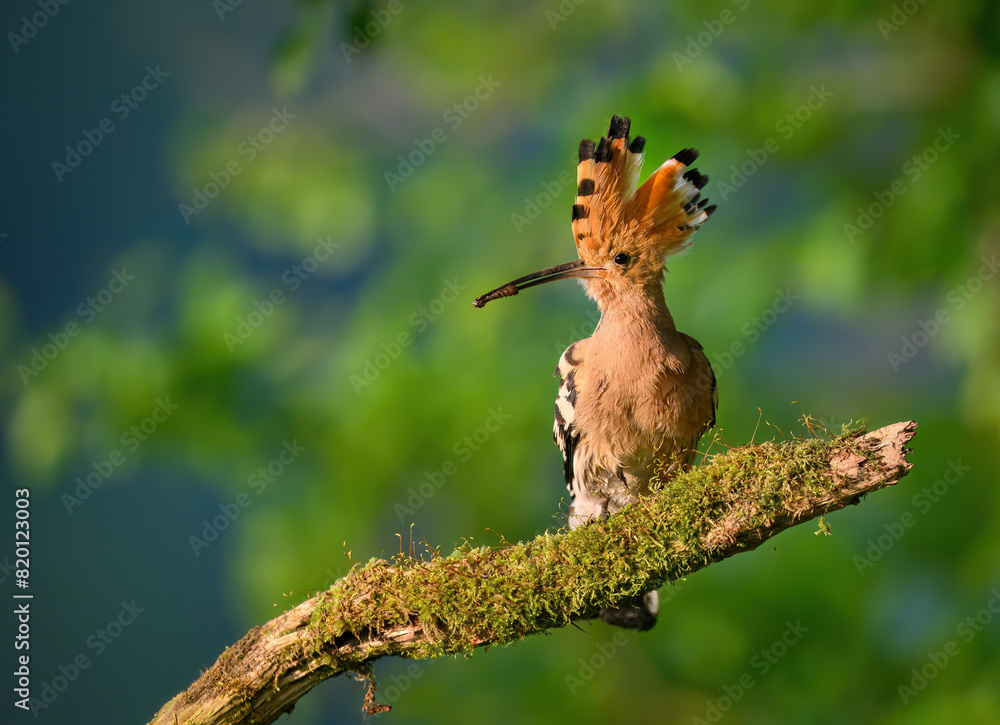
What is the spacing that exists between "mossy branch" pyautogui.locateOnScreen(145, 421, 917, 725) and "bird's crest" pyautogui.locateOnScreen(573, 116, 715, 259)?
631 mm

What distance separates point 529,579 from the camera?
1575 mm

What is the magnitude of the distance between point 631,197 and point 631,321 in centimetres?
29

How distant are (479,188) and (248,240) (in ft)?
3.80

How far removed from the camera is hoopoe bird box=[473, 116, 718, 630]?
2.00m

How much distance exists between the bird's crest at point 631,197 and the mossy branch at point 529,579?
63 centimetres

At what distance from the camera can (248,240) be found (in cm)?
366

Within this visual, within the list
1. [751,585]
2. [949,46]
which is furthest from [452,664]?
[949,46]

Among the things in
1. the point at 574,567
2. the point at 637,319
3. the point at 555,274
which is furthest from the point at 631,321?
the point at 574,567

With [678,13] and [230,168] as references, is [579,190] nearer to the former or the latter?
[678,13]

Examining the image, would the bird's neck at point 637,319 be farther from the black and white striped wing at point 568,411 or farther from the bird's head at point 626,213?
the black and white striped wing at point 568,411

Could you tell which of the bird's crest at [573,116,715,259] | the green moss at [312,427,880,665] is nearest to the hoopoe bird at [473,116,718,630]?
the bird's crest at [573,116,715,259]

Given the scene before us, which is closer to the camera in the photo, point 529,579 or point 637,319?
point 529,579

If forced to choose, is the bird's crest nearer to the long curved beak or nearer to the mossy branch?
the long curved beak

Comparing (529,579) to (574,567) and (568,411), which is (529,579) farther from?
(568,411)
